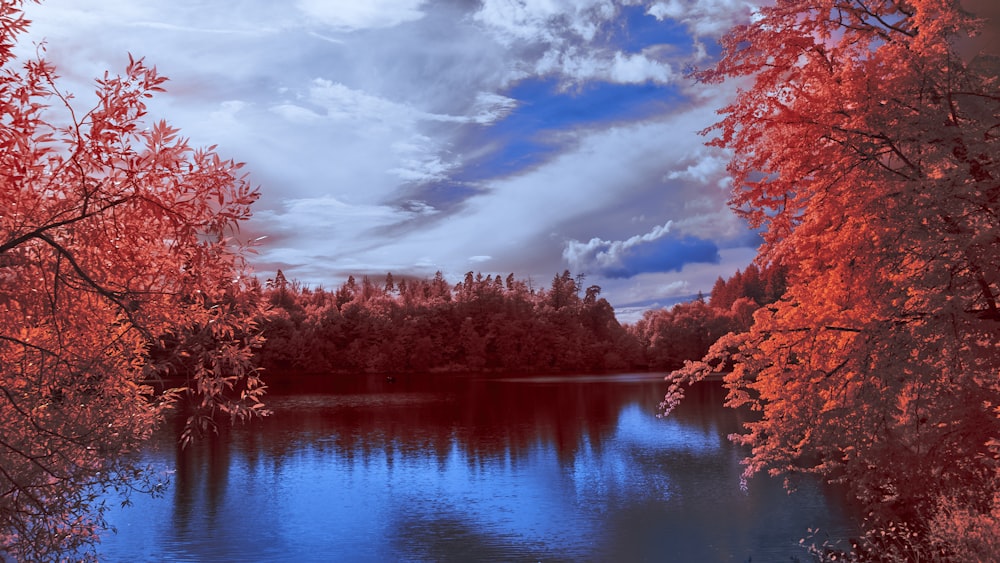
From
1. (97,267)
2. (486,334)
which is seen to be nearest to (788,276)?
(97,267)

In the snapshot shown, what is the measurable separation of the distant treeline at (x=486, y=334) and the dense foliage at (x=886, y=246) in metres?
121

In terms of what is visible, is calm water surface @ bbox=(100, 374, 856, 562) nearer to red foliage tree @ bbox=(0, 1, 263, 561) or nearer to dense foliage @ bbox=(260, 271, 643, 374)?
red foliage tree @ bbox=(0, 1, 263, 561)

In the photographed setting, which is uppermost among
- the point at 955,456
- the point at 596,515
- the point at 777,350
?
the point at 777,350

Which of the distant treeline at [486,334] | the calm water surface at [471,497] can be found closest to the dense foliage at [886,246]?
the calm water surface at [471,497]

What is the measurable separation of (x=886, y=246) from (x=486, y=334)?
139 metres

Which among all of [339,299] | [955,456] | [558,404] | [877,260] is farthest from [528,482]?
[339,299]

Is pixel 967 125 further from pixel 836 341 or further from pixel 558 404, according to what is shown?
pixel 558 404

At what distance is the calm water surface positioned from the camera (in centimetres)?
2673

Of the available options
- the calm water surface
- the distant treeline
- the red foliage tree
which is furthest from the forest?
the distant treeline

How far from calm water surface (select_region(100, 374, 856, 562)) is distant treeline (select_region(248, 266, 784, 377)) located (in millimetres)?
82088

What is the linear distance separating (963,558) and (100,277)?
706 inches

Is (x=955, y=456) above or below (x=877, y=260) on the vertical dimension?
below

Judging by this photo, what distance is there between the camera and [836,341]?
15.6 metres

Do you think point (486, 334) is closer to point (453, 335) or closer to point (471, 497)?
point (453, 335)
